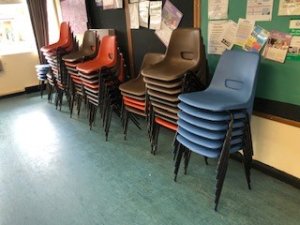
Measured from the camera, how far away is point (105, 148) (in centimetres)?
280

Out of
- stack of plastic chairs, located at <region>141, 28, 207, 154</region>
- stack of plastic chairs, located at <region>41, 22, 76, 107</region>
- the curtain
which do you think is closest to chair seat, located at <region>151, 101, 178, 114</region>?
stack of plastic chairs, located at <region>141, 28, 207, 154</region>

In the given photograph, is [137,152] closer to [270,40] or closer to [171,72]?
[171,72]

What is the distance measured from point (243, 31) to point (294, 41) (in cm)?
41

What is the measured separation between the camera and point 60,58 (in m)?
3.61

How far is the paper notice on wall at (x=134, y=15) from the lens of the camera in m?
3.15

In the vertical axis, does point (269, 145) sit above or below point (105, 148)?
above

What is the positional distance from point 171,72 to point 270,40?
0.74m

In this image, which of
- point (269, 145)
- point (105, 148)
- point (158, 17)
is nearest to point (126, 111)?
point (105, 148)

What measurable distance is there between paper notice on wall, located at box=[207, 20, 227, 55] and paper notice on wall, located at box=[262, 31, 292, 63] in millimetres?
403

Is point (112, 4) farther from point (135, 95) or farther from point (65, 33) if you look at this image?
point (135, 95)

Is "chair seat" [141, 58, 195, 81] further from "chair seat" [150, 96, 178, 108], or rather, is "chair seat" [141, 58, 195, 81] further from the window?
the window

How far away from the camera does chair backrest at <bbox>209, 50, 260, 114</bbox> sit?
1803mm

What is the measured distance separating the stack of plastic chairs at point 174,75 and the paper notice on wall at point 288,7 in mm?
604

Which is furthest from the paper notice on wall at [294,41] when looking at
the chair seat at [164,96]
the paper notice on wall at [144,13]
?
the paper notice on wall at [144,13]
